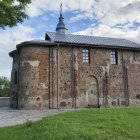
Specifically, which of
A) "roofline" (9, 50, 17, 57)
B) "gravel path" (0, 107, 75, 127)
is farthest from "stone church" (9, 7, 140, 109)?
"gravel path" (0, 107, 75, 127)

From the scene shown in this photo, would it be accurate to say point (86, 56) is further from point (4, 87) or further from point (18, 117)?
point (4, 87)

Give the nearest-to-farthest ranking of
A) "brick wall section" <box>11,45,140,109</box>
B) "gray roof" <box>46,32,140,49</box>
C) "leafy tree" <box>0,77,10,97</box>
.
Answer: "brick wall section" <box>11,45,140,109</box>
"gray roof" <box>46,32,140,49</box>
"leafy tree" <box>0,77,10,97</box>

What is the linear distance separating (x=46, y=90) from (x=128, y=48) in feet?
32.1

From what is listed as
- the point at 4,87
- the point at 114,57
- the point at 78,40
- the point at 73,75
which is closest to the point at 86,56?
the point at 78,40

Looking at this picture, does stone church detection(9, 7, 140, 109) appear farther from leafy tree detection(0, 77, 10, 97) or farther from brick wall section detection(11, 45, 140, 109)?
leafy tree detection(0, 77, 10, 97)

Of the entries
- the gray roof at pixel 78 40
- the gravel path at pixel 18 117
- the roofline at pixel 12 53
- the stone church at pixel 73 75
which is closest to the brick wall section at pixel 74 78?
the stone church at pixel 73 75

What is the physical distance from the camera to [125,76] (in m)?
17.3

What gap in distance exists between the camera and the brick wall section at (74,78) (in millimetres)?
14594

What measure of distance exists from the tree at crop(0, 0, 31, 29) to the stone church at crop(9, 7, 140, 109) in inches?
219

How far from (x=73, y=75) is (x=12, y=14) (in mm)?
8501

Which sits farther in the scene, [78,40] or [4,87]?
[4,87]

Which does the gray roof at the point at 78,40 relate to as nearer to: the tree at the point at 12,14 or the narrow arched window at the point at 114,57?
the narrow arched window at the point at 114,57

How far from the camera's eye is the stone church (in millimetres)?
14648

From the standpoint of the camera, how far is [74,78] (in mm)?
15617
